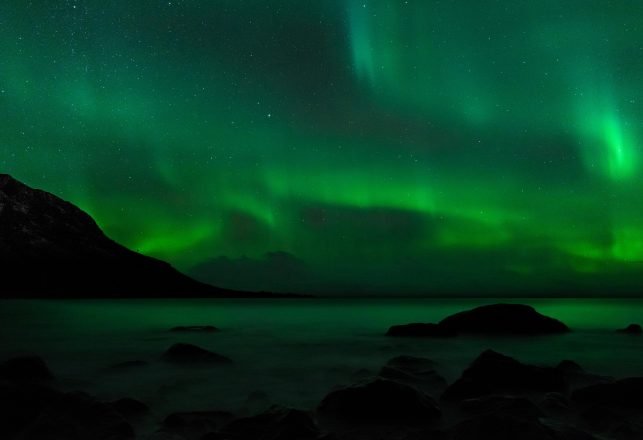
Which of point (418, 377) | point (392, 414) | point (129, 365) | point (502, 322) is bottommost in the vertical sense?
point (129, 365)

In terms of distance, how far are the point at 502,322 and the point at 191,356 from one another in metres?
20.2

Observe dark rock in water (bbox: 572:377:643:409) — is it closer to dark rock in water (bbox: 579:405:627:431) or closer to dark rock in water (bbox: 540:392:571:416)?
dark rock in water (bbox: 540:392:571:416)

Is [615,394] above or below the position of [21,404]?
above

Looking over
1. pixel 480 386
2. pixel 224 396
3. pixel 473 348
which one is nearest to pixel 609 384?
pixel 480 386

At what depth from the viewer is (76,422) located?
8469mm

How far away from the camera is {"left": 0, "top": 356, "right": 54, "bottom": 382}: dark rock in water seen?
44.3 ft

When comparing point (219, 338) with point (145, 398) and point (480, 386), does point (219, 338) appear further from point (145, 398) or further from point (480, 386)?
point (480, 386)

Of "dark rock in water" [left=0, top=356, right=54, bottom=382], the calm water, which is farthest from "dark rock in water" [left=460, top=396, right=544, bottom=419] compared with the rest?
"dark rock in water" [left=0, top=356, right=54, bottom=382]

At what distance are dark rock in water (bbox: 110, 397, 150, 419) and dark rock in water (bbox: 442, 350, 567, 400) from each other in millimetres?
6695

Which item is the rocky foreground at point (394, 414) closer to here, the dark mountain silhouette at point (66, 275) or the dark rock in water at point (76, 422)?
the dark rock in water at point (76, 422)

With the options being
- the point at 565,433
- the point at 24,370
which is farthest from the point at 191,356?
the point at 565,433

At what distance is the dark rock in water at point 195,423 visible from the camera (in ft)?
29.7

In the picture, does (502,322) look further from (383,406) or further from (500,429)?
(500,429)

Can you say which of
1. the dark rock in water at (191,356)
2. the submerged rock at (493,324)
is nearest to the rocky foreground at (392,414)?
the dark rock in water at (191,356)
